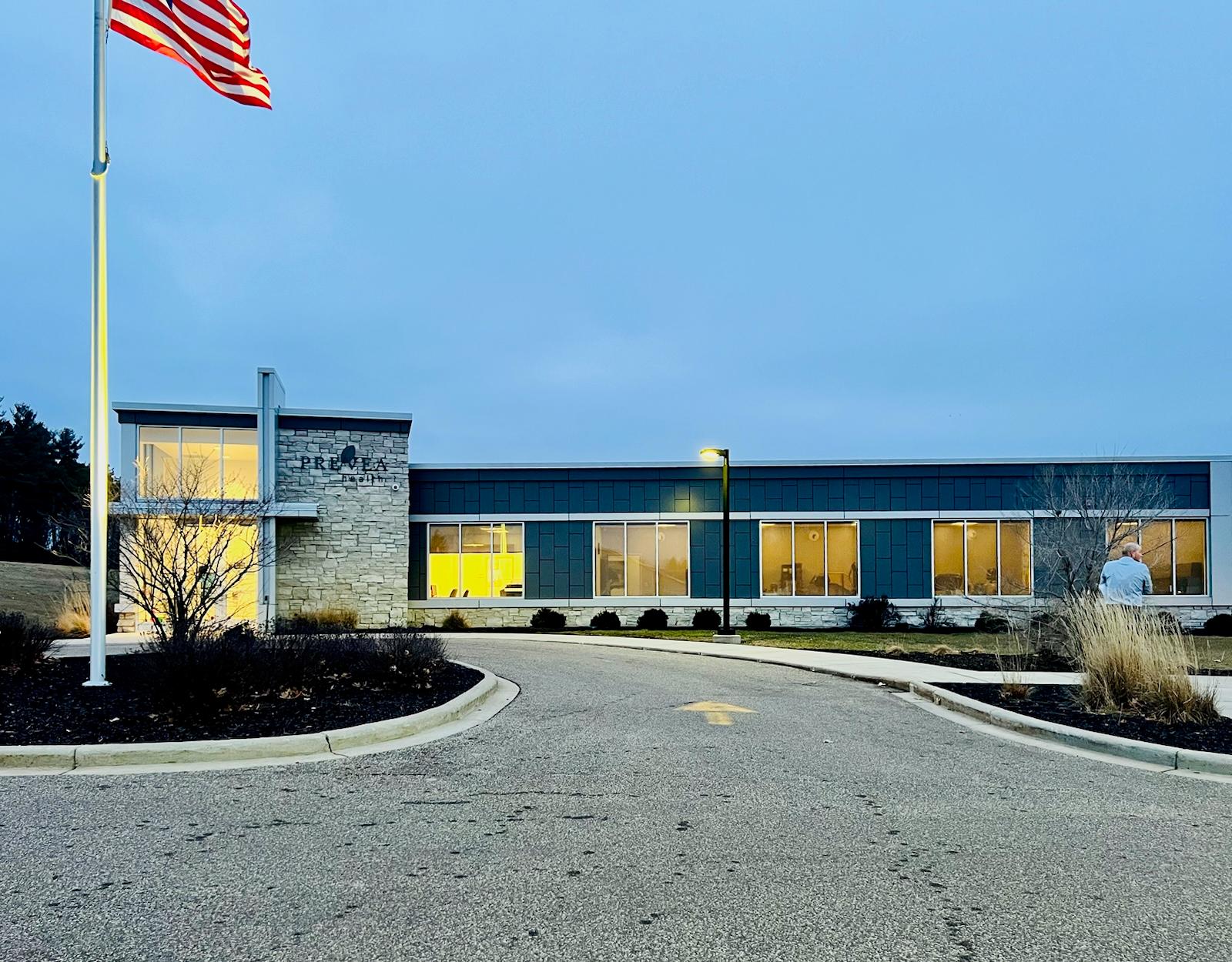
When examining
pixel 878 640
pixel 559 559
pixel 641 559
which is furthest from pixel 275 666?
pixel 641 559

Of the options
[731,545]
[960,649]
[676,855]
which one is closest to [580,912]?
[676,855]

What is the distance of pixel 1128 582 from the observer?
524 inches

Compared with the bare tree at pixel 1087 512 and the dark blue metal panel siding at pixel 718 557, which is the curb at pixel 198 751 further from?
the dark blue metal panel siding at pixel 718 557

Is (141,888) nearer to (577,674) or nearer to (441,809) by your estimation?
(441,809)

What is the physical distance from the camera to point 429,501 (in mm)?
29594

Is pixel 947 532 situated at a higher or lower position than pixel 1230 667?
higher

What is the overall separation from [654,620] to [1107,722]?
62.6ft

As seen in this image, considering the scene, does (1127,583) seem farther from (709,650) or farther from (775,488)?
(775,488)

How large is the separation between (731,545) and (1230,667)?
15.4 meters

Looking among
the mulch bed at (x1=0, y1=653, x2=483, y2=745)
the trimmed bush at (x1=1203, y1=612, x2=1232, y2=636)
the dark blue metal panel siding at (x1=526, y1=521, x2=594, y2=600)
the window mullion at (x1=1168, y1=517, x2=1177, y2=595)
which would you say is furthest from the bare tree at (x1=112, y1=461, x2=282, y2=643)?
the window mullion at (x1=1168, y1=517, x2=1177, y2=595)

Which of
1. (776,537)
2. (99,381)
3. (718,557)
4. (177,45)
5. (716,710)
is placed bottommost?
(716,710)

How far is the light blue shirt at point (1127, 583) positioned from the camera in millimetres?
13195

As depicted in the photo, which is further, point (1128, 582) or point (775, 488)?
point (775, 488)

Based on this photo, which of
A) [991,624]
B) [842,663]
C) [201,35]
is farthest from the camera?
[991,624]
